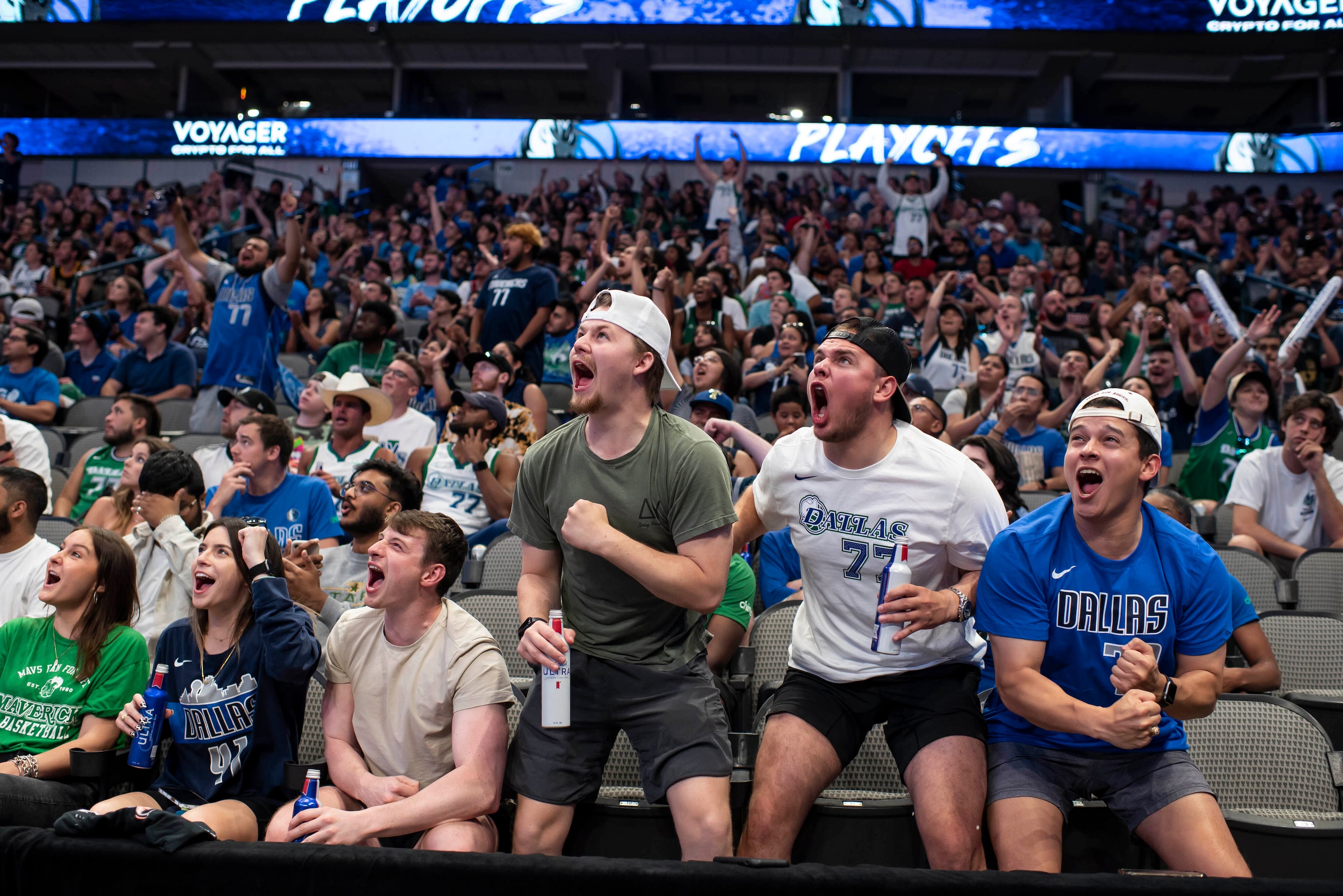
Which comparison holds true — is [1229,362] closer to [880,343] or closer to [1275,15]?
[880,343]

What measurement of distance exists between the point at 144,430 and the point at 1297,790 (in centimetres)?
532

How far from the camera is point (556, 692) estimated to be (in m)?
2.55

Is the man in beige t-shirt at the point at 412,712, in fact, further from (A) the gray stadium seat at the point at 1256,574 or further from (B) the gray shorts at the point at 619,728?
(A) the gray stadium seat at the point at 1256,574

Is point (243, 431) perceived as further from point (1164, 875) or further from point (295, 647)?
point (1164, 875)

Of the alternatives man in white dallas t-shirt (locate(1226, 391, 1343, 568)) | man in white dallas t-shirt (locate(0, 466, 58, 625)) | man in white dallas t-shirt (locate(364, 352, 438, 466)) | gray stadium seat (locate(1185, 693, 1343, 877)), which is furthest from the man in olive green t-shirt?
man in white dallas t-shirt (locate(1226, 391, 1343, 568))

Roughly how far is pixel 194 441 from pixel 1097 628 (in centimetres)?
522

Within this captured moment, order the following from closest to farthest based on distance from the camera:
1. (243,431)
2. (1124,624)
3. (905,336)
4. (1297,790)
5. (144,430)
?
1. (1124,624)
2. (1297,790)
3. (243,431)
4. (144,430)
5. (905,336)

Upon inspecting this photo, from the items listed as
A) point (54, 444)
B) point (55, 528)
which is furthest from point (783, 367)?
point (54, 444)

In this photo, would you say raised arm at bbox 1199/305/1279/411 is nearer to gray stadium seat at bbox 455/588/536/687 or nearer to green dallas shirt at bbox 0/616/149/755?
gray stadium seat at bbox 455/588/536/687

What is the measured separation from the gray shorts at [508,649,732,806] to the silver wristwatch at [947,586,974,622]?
684 millimetres

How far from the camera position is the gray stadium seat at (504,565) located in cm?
460

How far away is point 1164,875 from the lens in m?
1.91

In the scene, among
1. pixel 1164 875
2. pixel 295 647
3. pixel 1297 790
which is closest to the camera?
pixel 1164 875

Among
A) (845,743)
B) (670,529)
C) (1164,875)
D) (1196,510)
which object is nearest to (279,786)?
(670,529)
